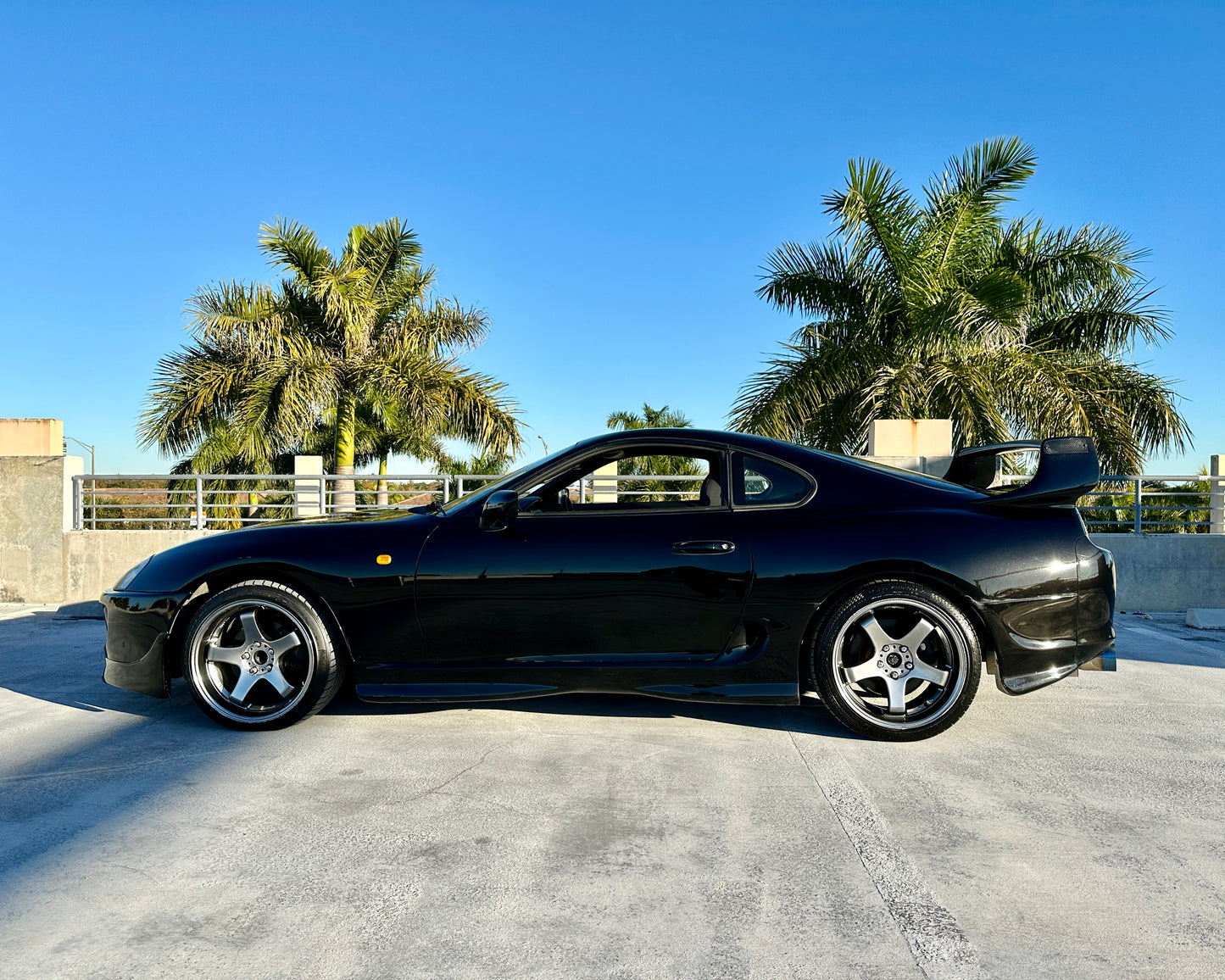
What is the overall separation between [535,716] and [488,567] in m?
0.92

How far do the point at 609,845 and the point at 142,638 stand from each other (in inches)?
104

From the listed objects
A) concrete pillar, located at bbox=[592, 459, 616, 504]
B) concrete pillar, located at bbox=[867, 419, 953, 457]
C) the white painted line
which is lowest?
the white painted line

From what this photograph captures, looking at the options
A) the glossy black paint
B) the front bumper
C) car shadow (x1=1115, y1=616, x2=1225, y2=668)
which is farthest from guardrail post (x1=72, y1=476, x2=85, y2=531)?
car shadow (x1=1115, y1=616, x2=1225, y2=668)

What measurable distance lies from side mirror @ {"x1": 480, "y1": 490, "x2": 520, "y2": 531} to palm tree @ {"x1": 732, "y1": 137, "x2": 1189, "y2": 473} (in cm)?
1043

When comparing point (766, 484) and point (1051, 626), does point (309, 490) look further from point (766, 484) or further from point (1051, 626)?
point (1051, 626)

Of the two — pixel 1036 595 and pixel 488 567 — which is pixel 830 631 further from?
pixel 488 567

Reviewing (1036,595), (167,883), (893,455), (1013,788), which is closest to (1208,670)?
(1036,595)

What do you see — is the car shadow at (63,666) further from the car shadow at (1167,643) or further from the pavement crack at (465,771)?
the car shadow at (1167,643)

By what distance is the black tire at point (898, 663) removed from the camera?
3840 mm

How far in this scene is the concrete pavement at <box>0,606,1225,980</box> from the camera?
2135 millimetres

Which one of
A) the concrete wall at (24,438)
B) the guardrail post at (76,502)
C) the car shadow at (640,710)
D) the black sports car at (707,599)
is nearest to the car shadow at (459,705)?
the car shadow at (640,710)

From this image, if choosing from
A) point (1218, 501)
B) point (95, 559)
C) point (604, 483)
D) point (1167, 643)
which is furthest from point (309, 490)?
point (1218, 501)

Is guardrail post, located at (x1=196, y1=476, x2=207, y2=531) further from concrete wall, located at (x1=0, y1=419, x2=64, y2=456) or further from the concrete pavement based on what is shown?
the concrete pavement

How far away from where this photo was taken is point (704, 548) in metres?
3.90
